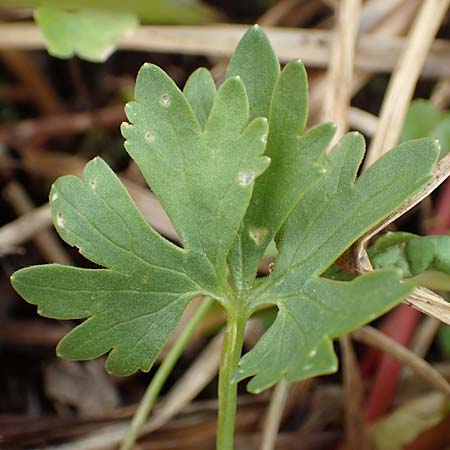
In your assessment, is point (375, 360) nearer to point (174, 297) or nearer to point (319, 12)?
point (174, 297)

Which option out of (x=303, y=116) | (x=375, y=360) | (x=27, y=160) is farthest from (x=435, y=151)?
(x=27, y=160)

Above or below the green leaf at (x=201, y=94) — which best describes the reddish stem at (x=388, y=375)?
below

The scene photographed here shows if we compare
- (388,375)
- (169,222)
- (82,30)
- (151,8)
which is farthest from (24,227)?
(388,375)

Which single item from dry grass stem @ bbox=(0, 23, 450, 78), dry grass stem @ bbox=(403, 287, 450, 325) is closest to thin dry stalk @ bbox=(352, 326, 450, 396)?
dry grass stem @ bbox=(403, 287, 450, 325)

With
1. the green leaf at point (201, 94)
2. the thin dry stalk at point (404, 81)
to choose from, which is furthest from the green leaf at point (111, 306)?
the thin dry stalk at point (404, 81)

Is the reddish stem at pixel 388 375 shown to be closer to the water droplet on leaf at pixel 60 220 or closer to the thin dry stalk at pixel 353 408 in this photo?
the thin dry stalk at pixel 353 408

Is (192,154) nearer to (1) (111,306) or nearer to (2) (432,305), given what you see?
(1) (111,306)

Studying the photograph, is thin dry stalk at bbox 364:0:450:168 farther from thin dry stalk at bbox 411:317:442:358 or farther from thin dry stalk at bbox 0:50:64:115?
thin dry stalk at bbox 0:50:64:115
